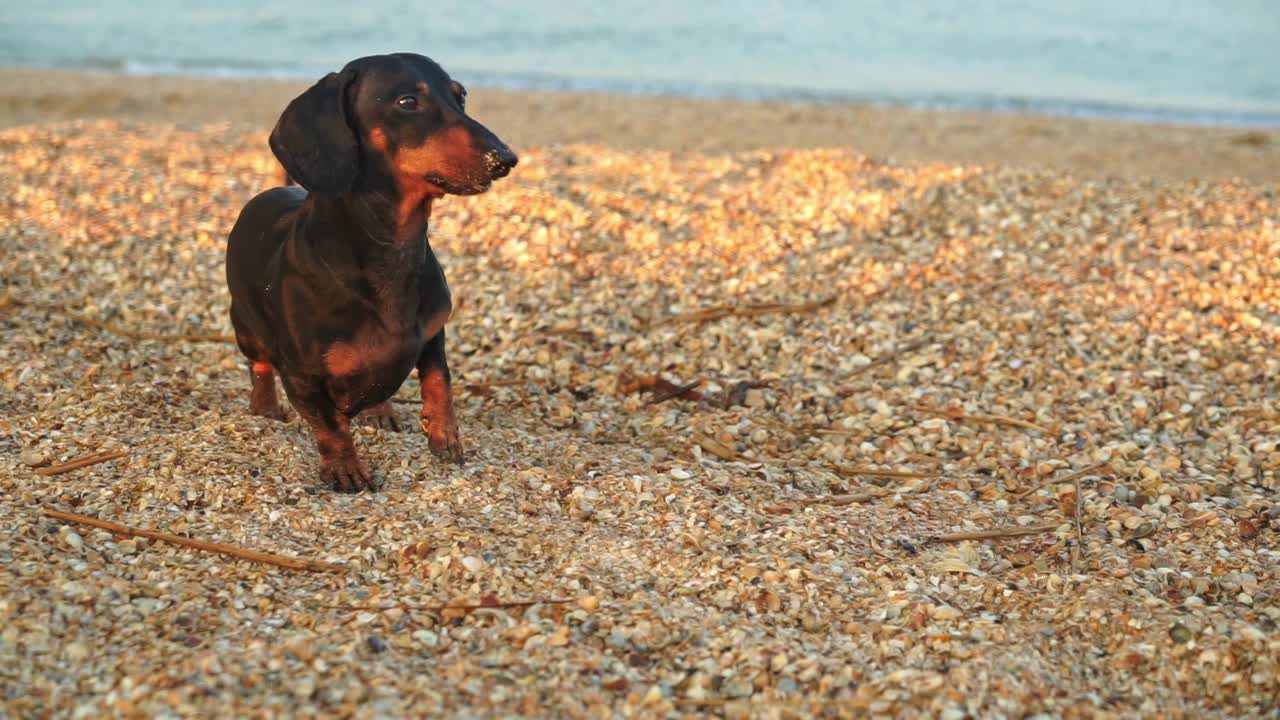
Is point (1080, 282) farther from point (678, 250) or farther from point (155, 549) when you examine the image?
point (155, 549)

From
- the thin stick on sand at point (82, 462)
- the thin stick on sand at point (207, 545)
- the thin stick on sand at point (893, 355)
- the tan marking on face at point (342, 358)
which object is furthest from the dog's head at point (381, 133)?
the thin stick on sand at point (893, 355)

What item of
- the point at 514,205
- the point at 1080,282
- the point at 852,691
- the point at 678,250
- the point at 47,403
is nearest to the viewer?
the point at 852,691

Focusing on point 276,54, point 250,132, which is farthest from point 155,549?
point 276,54

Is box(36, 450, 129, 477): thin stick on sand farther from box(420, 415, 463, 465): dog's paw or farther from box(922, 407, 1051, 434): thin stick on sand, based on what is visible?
box(922, 407, 1051, 434): thin stick on sand

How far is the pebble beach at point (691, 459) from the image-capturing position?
2766mm

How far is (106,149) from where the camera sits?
302 inches

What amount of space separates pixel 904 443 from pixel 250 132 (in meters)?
6.19

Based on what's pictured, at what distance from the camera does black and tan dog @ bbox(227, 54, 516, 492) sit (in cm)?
322

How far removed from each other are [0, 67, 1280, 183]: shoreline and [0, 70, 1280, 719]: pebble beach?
2492 millimetres

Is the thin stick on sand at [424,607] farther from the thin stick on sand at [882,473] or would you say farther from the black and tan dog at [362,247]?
the thin stick on sand at [882,473]

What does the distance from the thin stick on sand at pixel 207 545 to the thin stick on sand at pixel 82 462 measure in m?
0.32

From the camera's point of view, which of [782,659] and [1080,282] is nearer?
[782,659]

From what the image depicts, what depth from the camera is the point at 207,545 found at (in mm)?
3221

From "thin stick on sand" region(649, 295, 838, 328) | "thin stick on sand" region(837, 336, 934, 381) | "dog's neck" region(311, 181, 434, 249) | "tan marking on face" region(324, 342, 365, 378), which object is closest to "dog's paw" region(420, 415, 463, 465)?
"tan marking on face" region(324, 342, 365, 378)
